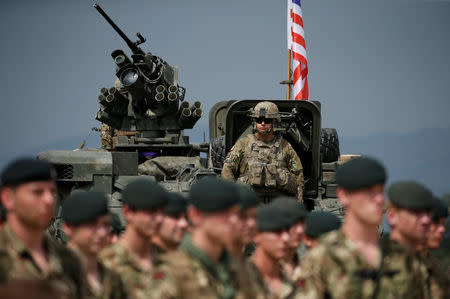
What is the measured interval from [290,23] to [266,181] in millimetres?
8561

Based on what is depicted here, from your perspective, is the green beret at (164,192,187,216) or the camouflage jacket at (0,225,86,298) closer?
the camouflage jacket at (0,225,86,298)

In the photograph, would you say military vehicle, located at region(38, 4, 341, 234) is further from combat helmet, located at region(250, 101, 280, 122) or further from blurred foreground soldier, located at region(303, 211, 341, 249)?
blurred foreground soldier, located at region(303, 211, 341, 249)

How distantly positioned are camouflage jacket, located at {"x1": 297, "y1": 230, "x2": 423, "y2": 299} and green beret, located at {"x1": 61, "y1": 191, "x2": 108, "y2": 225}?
1.38 metres

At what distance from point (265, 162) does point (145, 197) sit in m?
4.76

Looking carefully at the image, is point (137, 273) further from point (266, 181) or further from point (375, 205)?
→ point (266, 181)

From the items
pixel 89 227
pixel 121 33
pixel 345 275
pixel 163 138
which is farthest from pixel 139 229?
pixel 121 33

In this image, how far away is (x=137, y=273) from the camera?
14.4 feet

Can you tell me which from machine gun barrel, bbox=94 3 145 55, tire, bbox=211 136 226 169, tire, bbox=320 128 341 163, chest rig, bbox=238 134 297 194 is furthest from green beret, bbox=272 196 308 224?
machine gun barrel, bbox=94 3 145 55

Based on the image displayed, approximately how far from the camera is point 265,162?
362 inches

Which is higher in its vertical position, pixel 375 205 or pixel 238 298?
pixel 375 205

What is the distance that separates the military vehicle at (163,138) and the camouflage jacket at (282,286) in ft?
18.7

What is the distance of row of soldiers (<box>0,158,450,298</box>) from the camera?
3541 mm

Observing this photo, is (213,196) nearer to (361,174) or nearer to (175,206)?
(361,174)

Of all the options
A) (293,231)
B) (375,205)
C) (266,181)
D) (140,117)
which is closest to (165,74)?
(140,117)
